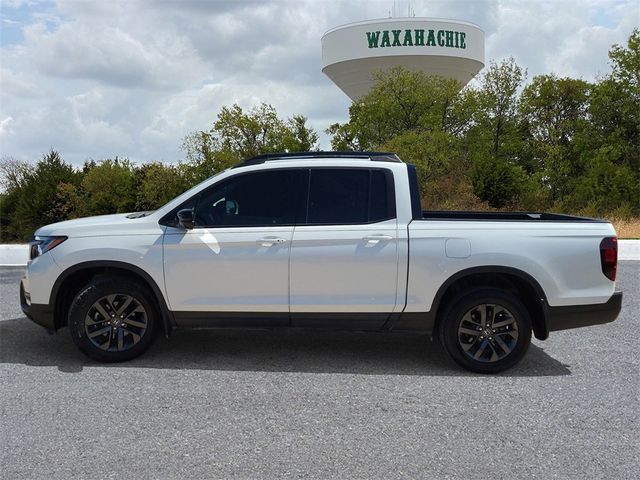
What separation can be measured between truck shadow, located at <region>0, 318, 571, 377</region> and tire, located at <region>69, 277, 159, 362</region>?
153 millimetres

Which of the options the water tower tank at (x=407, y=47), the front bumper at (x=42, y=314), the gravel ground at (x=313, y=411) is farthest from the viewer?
the water tower tank at (x=407, y=47)

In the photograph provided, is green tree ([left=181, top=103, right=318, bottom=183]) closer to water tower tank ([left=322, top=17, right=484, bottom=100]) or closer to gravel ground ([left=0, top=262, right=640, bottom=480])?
water tower tank ([left=322, top=17, right=484, bottom=100])

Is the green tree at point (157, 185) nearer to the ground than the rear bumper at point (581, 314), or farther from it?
farther from it

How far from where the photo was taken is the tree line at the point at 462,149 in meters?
28.8

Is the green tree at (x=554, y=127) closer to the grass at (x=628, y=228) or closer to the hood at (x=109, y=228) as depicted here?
the grass at (x=628, y=228)

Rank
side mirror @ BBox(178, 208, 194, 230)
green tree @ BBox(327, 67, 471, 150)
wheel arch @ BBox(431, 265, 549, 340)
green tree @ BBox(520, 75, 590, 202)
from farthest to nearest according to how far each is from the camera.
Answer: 1. green tree @ BBox(327, 67, 471, 150)
2. green tree @ BBox(520, 75, 590, 202)
3. side mirror @ BBox(178, 208, 194, 230)
4. wheel arch @ BBox(431, 265, 549, 340)

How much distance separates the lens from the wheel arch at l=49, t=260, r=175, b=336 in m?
6.15

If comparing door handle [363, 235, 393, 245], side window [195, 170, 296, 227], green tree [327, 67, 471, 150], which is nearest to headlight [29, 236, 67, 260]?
side window [195, 170, 296, 227]

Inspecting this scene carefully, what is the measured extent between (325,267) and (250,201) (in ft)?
3.20

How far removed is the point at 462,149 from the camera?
120 feet

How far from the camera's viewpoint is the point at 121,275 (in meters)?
6.29

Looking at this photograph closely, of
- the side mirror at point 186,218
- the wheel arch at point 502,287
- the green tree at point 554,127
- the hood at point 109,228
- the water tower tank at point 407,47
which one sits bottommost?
the wheel arch at point 502,287

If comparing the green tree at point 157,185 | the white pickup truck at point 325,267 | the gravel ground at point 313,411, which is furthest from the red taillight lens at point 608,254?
the green tree at point 157,185

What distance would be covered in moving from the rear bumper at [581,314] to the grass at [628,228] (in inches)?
640
